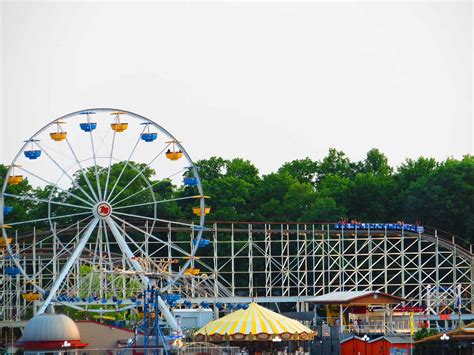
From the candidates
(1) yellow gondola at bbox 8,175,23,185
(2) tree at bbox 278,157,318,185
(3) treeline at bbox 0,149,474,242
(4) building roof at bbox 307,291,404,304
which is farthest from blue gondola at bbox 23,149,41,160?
(2) tree at bbox 278,157,318,185

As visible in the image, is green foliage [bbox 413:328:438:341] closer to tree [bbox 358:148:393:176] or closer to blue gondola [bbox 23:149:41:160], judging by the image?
blue gondola [bbox 23:149:41:160]

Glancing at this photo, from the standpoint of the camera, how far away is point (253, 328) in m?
82.8

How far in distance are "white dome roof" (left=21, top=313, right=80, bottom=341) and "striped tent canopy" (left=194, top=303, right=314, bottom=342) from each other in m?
8.09

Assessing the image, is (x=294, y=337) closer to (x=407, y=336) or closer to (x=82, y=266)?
(x=407, y=336)

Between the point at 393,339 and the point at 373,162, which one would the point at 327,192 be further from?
the point at 393,339

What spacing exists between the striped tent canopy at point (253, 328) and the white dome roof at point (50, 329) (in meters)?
8.09

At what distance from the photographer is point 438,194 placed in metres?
132

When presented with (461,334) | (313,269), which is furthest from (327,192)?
(461,334)

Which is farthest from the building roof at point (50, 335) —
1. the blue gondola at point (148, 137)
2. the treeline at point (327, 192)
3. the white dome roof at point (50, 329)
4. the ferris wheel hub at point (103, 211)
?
the treeline at point (327, 192)

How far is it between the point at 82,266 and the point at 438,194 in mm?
33848

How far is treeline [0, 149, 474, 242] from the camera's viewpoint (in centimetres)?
13238

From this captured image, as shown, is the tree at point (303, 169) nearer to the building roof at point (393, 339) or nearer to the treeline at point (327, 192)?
the treeline at point (327, 192)

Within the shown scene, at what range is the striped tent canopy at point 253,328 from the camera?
8231 centimetres

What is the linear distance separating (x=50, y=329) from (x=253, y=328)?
11561 mm
